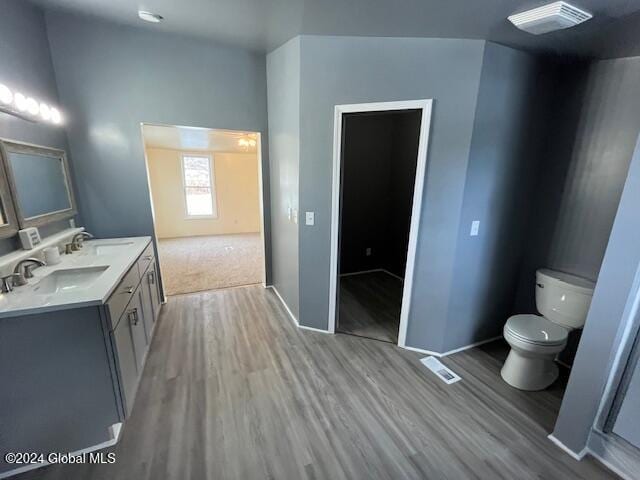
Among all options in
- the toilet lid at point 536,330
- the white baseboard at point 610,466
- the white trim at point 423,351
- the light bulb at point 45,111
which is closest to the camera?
the white baseboard at point 610,466

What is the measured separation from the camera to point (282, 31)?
2.17 metres

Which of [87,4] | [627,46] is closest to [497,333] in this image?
[627,46]

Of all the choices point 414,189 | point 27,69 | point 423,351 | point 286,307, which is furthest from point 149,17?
point 423,351

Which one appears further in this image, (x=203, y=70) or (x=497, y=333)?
(x=203, y=70)

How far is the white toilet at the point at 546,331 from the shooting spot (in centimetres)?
189

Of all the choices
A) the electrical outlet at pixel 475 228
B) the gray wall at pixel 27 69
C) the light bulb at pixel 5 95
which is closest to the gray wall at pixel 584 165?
the electrical outlet at pixel 475 228

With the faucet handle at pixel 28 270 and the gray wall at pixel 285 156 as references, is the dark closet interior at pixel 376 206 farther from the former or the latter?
the faucet handle at pixel 28 270

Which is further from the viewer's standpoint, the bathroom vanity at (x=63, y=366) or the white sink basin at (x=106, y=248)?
the white sink basin at (x=106, y=248)

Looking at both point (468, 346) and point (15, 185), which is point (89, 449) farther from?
point (468, 346)

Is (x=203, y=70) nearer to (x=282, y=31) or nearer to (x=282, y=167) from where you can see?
(x=282, y=31)

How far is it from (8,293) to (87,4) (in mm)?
2126

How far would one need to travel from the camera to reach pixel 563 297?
2.03 m

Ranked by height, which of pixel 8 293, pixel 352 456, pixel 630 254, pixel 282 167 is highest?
pixel 282 167

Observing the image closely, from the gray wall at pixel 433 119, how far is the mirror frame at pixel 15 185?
1.91 meters
